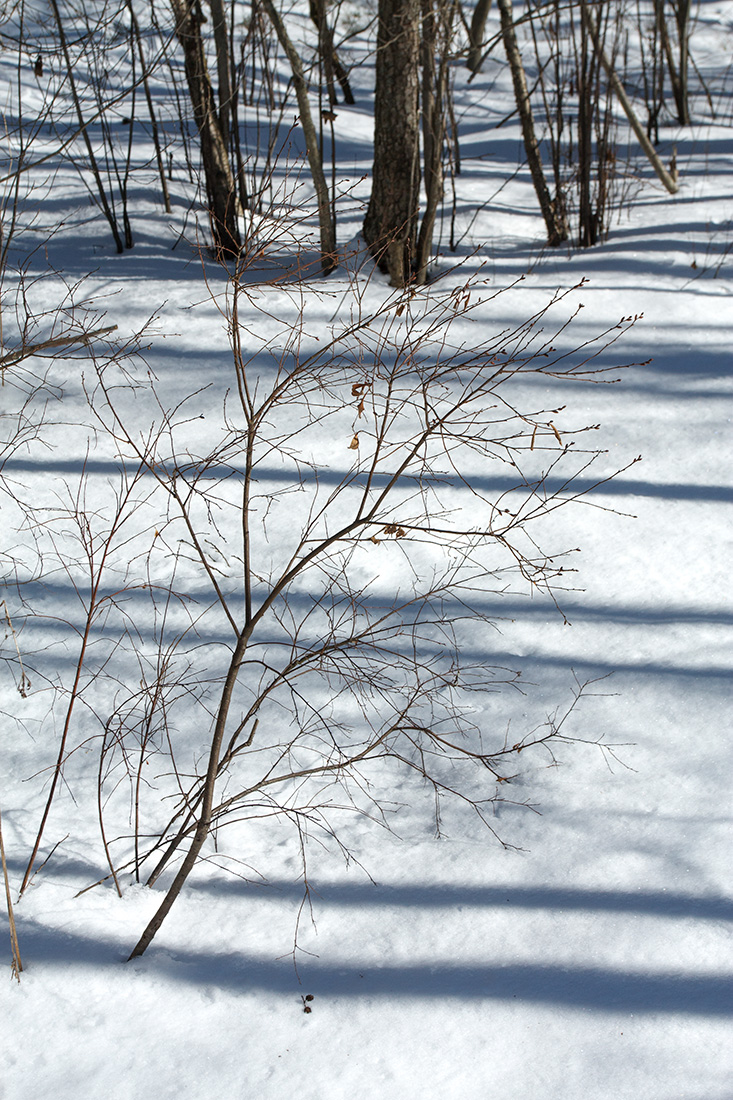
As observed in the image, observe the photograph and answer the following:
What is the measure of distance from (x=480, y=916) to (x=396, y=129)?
440 centimetres

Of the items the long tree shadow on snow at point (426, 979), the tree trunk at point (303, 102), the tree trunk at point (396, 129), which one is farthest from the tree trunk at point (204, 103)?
the long tree shadow on snow at point (426, 979)

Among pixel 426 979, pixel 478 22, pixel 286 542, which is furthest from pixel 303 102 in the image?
pixel 478 22

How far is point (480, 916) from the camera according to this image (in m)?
2.32

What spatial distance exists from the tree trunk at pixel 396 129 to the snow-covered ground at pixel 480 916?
2.47m

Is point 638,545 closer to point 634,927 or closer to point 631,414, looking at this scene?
point 631,414

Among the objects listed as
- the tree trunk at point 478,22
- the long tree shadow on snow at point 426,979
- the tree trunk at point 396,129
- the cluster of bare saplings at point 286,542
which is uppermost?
the tree trunk at point 478,22

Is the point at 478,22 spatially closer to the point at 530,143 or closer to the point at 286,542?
the point at 530,143

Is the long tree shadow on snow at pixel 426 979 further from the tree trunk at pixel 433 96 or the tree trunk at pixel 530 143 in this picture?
the tree trunk at pixel 530 143

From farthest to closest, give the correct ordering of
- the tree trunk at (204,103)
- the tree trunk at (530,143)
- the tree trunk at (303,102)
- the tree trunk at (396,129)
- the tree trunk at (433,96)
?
the tree trunk at (530,143)
the tree trunk at (204,103)
the tree trunk at (303,102)
the tree trunk at (433,96)
the tree trunk at (396,129)

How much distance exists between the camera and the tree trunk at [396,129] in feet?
15.5

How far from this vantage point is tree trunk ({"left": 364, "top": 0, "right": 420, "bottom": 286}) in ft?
15.5

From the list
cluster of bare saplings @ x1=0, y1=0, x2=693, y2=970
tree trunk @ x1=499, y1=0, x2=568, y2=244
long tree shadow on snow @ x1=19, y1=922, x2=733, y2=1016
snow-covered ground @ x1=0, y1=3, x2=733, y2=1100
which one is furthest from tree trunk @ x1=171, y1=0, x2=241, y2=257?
long tree shadow on snow @ x1=19, y1=922, x2=733, y2=1016

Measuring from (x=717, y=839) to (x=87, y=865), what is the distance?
6.09ft

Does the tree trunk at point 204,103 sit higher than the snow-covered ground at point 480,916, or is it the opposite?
the tree trunk at point 204,103
